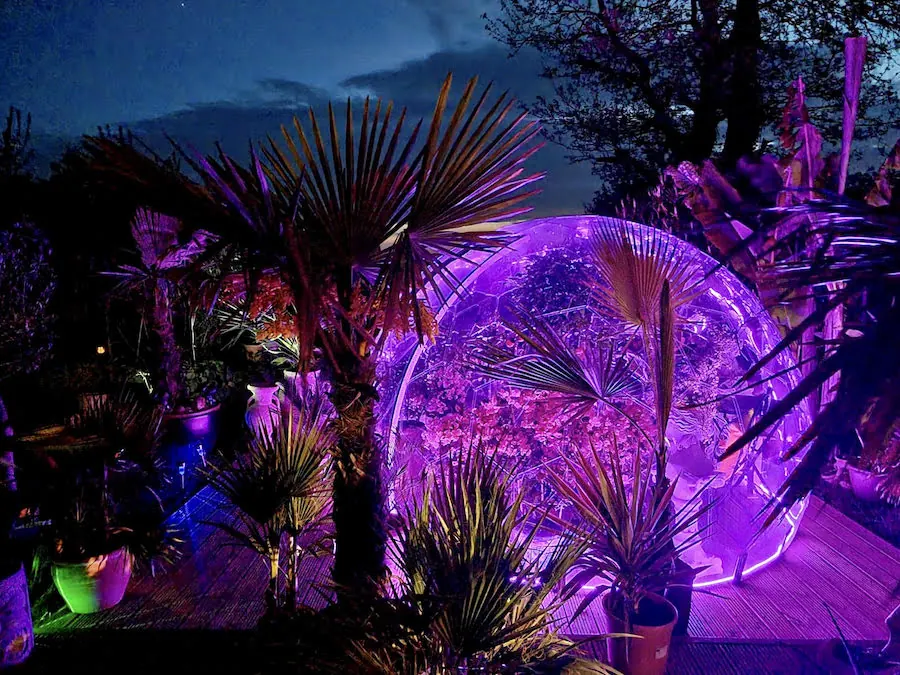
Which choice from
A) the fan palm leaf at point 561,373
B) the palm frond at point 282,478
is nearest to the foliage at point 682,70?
the fan palm leaf at point 561,373

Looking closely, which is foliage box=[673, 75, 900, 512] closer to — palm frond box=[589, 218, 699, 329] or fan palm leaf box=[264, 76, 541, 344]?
fan palm leaf box=[264, 76, 541, 344]

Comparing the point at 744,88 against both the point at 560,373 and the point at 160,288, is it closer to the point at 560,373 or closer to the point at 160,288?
the point at 560,373

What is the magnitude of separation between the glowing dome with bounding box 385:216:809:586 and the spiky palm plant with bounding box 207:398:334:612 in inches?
38.6

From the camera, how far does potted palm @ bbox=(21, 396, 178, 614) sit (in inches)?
143

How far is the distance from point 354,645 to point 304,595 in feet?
7.64

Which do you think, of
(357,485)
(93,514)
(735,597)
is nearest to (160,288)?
(93,514)

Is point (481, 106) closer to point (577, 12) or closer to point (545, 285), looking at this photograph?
point (545, 285)

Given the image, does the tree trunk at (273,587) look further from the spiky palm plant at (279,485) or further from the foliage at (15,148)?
the foliage at (15,148)

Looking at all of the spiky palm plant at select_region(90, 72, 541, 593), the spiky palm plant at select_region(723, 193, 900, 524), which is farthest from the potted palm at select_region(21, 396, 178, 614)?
the spiky palm plant at select_region(723, 193, 900, 524)

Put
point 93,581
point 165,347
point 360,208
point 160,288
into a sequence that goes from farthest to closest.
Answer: point 165,347
point 160,288
point 93,581
point 360,208

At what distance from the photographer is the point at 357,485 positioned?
2785mm

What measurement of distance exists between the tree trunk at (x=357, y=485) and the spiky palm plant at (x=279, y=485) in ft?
0.66

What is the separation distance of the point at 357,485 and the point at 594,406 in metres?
2.06

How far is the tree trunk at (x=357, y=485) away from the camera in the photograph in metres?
2.70
